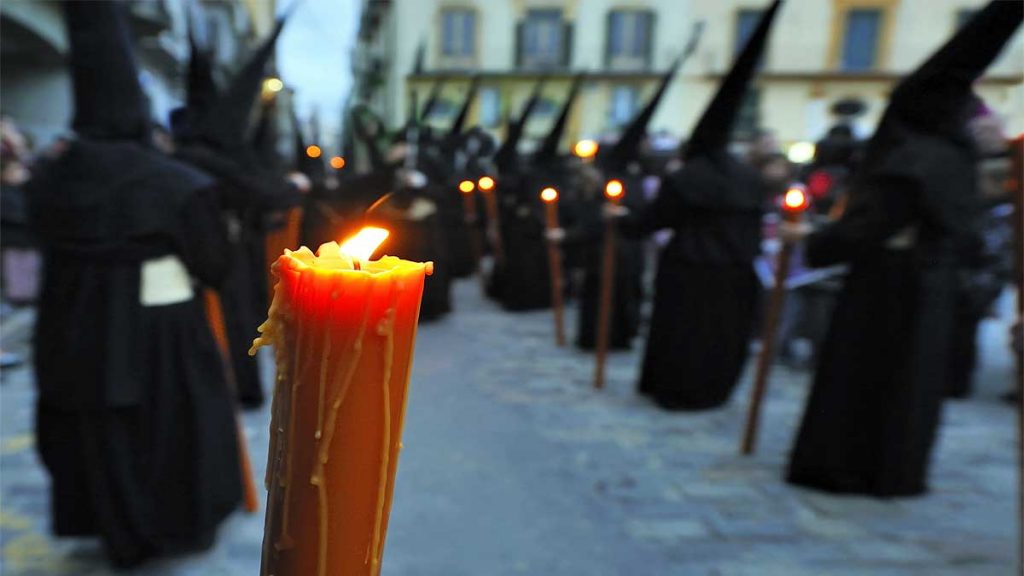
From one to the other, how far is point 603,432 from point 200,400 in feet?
8.54

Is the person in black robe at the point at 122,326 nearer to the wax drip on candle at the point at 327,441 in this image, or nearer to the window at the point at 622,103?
the wax drip on candle at the point at 327,441

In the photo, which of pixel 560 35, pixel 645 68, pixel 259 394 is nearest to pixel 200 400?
pixel 259 394

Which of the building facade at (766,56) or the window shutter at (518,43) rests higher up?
the building facade at (766,56)

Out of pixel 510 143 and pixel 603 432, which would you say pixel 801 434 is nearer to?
pixel 603 432


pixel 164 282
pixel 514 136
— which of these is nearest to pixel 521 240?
pixel 514 136

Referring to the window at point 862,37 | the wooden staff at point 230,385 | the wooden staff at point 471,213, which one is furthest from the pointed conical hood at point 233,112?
the window at point 862,37

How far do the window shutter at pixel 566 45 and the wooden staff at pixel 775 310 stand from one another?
2000 centimetres

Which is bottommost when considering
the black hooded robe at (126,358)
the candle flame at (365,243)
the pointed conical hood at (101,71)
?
the black hooded robe at (126,358)

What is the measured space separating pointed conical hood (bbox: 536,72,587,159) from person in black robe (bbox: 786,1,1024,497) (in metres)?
3.95

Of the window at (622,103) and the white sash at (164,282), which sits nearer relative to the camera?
the white sash at (164,282)

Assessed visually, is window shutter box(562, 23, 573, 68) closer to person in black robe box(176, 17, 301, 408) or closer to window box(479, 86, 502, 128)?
window box(479, 86, 502, 128)

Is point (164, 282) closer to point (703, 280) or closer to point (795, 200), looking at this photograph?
point (795, 200)

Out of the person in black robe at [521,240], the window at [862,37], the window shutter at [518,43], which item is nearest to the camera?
the person in black robe at [521,240]

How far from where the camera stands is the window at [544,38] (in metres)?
20.8
